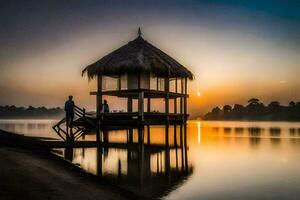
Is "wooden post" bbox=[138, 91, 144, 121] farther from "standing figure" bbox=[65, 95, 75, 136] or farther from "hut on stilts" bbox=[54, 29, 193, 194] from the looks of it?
"standing figure" bbox=[65, 95, 75, 136]

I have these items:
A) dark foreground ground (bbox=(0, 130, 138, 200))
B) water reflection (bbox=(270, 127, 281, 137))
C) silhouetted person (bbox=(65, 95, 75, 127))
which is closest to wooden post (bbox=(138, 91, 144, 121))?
silhouetted person (bbox=(65, 95, 75, 127))

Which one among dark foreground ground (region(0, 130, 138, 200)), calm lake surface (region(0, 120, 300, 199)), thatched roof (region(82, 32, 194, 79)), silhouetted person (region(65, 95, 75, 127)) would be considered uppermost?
thatched roof (region(82, 32, 194, 79))

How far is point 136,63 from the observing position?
19.5m

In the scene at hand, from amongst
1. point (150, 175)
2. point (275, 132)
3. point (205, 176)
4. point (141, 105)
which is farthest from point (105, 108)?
point (275, 132)

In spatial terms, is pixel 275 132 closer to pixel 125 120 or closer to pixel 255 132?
pixel 255 132

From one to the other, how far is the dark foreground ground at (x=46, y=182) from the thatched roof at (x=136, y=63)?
29.1 feet

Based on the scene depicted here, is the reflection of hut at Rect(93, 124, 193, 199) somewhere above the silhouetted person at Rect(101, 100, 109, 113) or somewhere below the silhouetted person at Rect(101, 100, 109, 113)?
below

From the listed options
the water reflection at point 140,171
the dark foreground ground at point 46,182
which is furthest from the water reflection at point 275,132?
the dark foreground ground at point 46,182

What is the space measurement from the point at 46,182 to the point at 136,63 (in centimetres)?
1189

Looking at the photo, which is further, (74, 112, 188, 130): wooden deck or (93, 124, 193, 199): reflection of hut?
(74, 112, 188, 130): wooden deck

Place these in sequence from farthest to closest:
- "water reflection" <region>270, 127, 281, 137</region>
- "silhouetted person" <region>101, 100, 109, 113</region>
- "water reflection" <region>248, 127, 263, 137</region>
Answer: "water reflection" <region>248, 127, 263, 137</region> < "water reflection" <region>270, 127, 281, 137</region> < "silhouetted person" <region>101, 100, 109, 113</region>

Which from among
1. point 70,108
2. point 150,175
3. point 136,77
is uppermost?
point 136,77

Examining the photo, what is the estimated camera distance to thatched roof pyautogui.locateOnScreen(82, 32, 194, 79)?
64.2 ft

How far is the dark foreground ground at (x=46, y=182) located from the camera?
24.8ft
